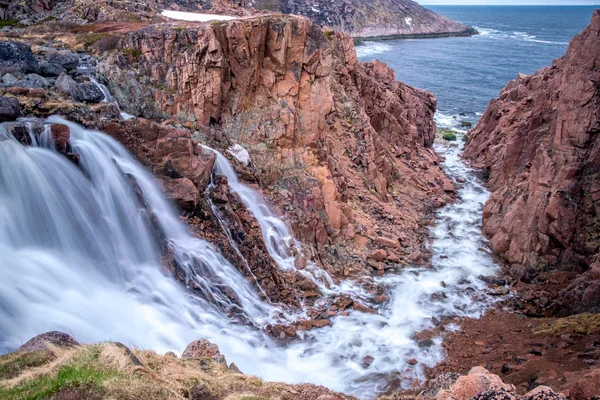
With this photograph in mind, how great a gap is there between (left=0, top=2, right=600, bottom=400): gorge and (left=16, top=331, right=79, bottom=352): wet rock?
59 millimetres

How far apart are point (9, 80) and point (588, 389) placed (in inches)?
955

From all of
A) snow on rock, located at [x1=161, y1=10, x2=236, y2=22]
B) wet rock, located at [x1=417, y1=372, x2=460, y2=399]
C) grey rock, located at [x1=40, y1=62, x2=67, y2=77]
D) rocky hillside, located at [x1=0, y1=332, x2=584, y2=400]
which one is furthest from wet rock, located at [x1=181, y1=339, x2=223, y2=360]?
snow on rock, located at [x1=161, y1=10, x2=236, y2=22]

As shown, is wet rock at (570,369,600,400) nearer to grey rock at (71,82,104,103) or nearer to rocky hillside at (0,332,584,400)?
rocky hillside at (0,332,584,400)

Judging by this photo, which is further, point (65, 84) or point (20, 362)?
point (65, 84)

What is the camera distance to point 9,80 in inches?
837

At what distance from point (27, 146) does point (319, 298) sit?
13.1 metres

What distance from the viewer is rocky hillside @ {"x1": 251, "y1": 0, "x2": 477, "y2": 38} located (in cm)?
13600

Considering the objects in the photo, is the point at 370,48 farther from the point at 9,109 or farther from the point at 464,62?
the point at 9,109

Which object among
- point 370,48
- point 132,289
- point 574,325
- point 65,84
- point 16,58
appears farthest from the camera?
point 370,48

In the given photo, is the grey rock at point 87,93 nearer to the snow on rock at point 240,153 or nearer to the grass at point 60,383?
the snow on rock at point 240,153

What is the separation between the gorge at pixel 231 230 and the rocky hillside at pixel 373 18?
108216mm

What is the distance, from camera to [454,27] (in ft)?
517

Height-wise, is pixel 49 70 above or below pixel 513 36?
below

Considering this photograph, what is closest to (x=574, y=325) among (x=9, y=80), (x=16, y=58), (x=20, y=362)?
(x=20, y=362)
